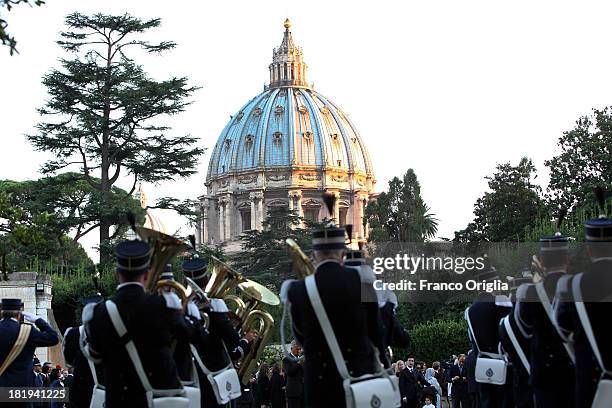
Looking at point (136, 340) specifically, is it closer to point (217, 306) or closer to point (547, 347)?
point (217, 306)

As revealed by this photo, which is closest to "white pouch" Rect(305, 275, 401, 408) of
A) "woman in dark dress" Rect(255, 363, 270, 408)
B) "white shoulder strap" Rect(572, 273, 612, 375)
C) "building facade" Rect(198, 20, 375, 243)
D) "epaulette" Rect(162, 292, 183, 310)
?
"epaulette" Rect(162, 292, 183, 310)

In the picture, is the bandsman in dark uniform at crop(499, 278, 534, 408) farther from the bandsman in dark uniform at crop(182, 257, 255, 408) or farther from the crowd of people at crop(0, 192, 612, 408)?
the bandsman in dark uniform at crop(182, 257, 255, 408)

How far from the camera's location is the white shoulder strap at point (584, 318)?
290 inches

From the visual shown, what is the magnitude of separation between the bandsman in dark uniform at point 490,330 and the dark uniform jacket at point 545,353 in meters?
2.41

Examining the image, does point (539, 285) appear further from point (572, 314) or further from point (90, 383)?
point (90, 383)

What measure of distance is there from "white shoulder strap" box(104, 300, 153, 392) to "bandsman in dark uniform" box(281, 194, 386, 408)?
1040 mm

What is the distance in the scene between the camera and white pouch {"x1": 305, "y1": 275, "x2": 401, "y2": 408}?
7.95m

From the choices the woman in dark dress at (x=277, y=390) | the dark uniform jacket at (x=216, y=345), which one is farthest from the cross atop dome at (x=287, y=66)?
the dark uniform jacket at (x=216, y=345)

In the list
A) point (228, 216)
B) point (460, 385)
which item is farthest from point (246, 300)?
point (228, 216)

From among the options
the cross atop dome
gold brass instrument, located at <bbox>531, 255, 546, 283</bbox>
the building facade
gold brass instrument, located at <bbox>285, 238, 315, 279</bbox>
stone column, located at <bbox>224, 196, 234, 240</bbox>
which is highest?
Result: the cross atop dome

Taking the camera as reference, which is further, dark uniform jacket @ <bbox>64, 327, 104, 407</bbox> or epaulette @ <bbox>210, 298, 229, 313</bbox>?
dark uniform jacket @ <bbox>64, 327, 104, 407</bbox>

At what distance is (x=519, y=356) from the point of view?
10.2m

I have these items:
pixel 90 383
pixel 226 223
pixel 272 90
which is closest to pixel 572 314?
pixel 90 383

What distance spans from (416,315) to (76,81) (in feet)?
61.8
